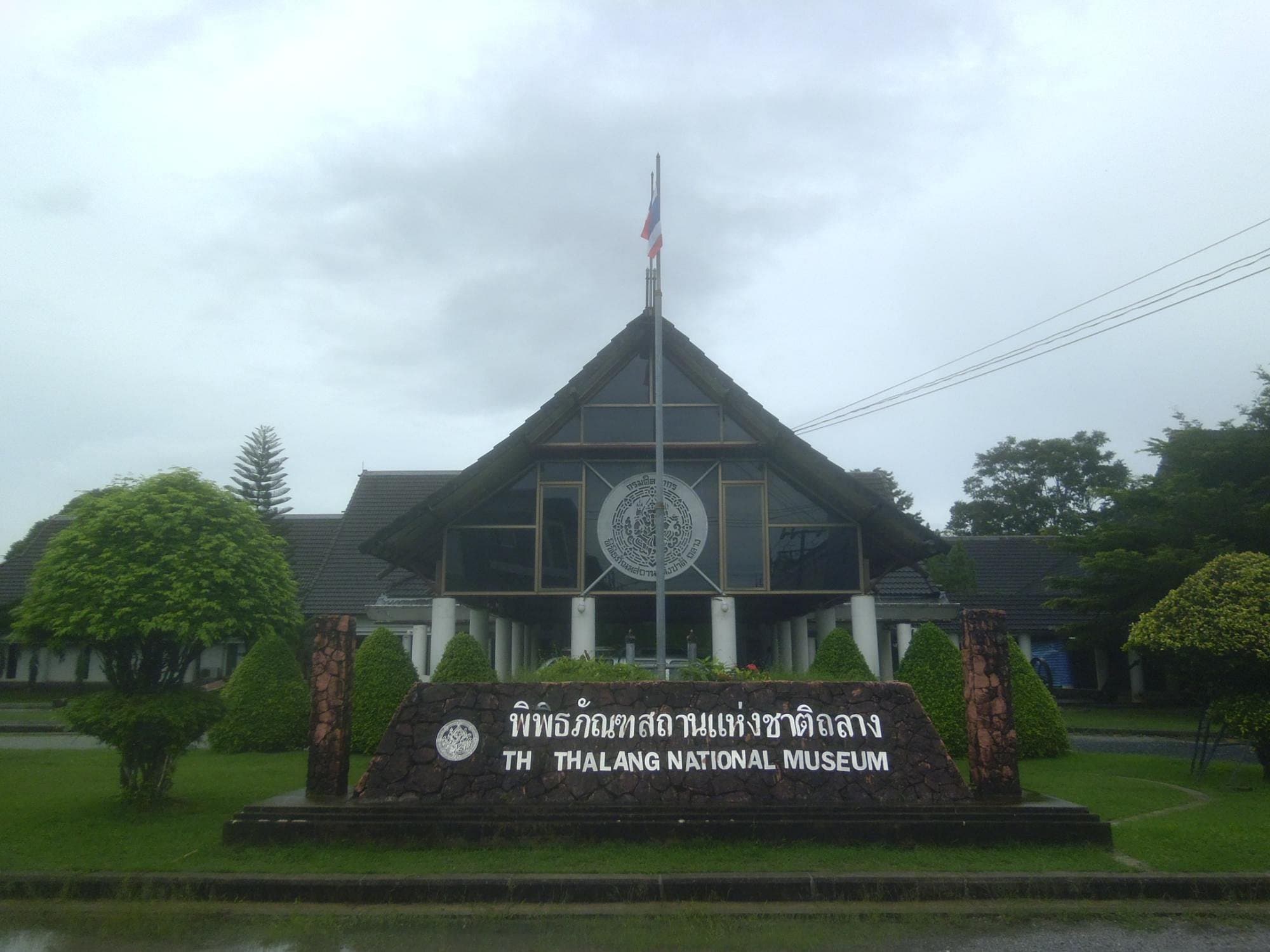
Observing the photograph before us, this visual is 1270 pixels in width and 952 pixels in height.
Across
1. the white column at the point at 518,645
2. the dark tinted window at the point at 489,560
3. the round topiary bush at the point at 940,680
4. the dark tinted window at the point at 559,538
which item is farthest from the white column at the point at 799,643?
the dark tinted window at the point at 489,560

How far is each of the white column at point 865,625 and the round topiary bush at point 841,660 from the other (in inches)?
83.4

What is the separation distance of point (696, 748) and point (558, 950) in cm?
295

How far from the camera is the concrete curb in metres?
7.28

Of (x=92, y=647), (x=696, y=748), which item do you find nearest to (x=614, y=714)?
(x=696, y=748)

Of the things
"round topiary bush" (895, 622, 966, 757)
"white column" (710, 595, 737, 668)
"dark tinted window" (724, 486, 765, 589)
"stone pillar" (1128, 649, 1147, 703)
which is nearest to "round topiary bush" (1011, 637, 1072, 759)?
"round topiary bush" (895, 622, 966, 757)

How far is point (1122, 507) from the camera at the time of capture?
2647cm

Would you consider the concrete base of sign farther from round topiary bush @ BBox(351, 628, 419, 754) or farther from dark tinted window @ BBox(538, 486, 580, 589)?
dark tinted window @ BBox(538, 486, 580, 589)

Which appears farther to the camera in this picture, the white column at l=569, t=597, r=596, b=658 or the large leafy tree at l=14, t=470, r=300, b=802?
the white column at l=569, t=597, r=596, b=658

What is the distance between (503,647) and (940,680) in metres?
9.53

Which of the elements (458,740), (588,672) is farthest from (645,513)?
(458,740)

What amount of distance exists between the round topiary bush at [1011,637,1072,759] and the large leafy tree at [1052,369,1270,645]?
9526mm

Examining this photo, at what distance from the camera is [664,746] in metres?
8.98

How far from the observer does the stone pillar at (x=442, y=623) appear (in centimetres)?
1721

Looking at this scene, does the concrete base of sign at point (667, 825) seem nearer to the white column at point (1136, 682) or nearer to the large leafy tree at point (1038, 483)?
the white column at point (1136, 682)
